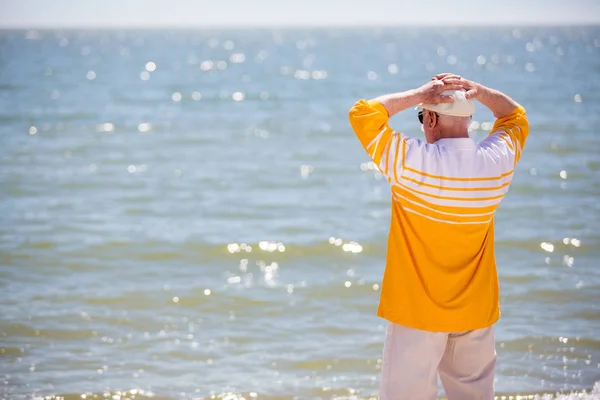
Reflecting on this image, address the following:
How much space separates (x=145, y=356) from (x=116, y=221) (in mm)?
5013

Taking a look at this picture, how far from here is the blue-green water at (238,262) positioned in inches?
249

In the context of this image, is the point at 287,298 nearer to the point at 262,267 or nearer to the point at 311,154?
the point at 262,267

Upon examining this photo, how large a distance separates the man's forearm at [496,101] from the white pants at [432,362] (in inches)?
37.2

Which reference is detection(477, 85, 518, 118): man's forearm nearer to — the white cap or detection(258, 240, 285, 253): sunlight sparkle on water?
the white cap

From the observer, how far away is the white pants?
341cm

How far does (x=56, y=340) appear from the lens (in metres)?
6.95

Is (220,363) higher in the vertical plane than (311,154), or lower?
lower

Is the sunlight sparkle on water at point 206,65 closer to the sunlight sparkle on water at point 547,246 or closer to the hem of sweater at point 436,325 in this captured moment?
the sunlight sparkle on water at point 547,246

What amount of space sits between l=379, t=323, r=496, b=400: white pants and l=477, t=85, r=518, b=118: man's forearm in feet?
3.10

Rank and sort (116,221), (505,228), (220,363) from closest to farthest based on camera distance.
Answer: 1. (220,363)
2. (505,228)
3. (116,221)

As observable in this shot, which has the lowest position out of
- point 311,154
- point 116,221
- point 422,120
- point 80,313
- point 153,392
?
point 153,392

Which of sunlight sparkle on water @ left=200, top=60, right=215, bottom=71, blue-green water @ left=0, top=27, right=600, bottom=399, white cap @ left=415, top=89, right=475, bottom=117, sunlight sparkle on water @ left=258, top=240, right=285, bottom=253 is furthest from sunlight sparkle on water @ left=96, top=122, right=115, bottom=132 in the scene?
sunlight sparkle on water @ left=200, top=60, right=215, bottom=71

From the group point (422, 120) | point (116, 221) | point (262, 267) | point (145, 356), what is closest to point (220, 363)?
point (145, 356)

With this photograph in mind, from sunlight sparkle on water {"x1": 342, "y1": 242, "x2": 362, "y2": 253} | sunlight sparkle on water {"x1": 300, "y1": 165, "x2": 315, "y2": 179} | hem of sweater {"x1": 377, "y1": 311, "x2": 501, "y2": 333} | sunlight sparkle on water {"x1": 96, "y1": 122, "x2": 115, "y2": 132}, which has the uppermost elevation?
sunlight sparkle on water {"x1": 96, "y1": 122, "x2": 115, "y2": 132}
